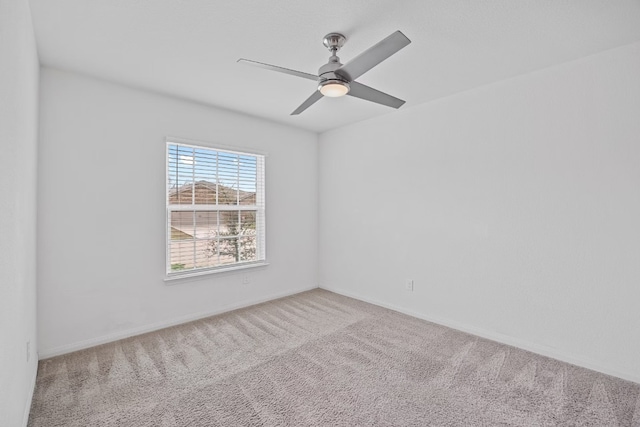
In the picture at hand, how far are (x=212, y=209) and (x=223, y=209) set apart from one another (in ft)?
0.48

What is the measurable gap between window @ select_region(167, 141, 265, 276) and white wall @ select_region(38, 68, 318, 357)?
5.7 inches

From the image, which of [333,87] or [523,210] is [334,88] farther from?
[523,210]

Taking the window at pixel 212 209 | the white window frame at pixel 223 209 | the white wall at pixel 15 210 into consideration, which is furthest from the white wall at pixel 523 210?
the white wall at pixel 15 210

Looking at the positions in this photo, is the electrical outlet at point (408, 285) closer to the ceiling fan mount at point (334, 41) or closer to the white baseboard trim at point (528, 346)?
the white baseboard trim at point (528, 346)

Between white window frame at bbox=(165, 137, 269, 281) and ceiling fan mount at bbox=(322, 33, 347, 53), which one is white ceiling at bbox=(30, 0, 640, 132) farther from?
white window frame at bbox=(165, 137, 269, 281)

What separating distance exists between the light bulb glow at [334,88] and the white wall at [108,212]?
2.00 m

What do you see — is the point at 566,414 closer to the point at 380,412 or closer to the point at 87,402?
the point at 380,412

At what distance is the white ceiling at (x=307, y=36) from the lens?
191 centimetres

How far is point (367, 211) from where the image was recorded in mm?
4230

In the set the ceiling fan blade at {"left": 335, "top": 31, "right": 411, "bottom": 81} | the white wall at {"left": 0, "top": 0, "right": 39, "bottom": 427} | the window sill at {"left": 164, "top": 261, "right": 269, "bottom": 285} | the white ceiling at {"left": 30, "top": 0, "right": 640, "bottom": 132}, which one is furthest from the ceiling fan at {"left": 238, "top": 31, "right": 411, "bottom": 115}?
the window sill at {"left": 164, "top": 261, "right": 269, "bottom": 285}

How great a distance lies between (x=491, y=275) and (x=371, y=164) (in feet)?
6.51

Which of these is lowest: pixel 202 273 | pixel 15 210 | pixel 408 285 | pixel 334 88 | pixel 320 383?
pixel 320 383

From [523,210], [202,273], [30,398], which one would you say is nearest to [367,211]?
[523,210]

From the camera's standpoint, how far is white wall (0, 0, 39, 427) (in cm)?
128
